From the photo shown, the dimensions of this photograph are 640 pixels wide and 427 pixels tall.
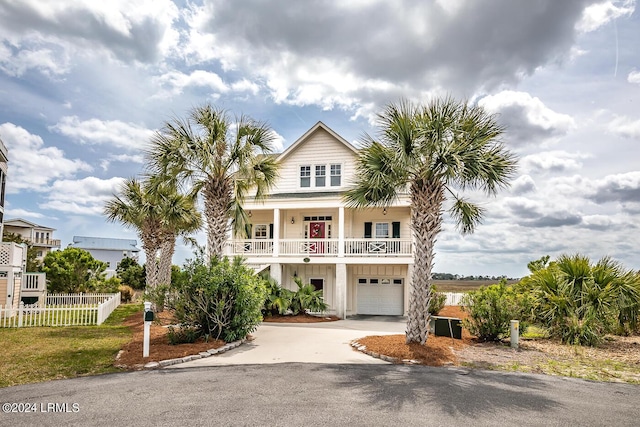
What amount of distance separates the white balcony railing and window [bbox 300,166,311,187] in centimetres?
337

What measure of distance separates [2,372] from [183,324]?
14.4 feet

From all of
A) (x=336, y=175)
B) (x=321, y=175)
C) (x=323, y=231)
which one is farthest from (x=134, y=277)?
(x=336, y=175)

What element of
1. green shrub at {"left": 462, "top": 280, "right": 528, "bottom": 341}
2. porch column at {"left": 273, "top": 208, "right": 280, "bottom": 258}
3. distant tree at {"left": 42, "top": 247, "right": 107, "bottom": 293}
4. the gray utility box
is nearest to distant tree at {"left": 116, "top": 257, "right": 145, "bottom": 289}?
distant tree at {"left": 42, "top": 247, "right": 107, "bottom": 293}

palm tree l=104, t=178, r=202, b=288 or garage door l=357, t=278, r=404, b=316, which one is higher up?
palm tree l=104, t=178, r=202, b=288

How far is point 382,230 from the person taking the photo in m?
24.2

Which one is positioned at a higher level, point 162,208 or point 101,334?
point 162,208

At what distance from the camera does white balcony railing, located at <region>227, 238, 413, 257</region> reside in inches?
874

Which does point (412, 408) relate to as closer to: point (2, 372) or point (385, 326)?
point (2, 372)

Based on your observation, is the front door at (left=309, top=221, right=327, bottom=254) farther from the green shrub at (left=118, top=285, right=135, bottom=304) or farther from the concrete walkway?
the green shrub at (left=118, top=285, right=135, bottom=304)

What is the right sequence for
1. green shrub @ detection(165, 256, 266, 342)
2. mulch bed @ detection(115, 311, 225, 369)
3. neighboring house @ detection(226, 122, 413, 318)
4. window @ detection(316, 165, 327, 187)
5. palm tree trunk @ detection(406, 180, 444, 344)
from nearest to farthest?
mulch bed @ detection(115, 311, 225, 369) < palm tree trunk @ detection(406, 180, 444, 344) < green shrub @ detection(165, 256, 266, 342) < neighboring house @ detection(226, 122, 413, 318) < window @ detection(316, 165, 327, 187)

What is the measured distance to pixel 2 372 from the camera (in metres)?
9.04

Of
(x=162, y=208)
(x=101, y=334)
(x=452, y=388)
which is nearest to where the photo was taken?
(x=452, y=388)

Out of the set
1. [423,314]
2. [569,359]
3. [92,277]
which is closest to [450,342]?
[423,314]

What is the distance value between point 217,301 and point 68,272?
21.9m
